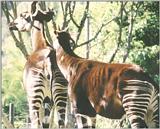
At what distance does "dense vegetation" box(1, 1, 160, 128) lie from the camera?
5.07 m

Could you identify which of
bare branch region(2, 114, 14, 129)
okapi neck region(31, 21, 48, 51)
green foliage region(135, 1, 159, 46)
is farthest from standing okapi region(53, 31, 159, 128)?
bare branch region(2, 114, 14, 129)

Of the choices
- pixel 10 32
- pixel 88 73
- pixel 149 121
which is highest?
pixel 10 32

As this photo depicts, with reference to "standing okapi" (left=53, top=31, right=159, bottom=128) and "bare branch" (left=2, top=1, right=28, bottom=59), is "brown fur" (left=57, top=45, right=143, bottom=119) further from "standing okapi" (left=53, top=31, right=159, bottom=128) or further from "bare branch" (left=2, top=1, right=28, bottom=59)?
"bare branch" (left=2, top=1, right=28, bottom=59)

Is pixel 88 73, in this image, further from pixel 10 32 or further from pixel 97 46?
pixel 10 32

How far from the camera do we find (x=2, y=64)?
5.09m

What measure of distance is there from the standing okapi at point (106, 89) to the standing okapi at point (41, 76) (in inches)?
3.4

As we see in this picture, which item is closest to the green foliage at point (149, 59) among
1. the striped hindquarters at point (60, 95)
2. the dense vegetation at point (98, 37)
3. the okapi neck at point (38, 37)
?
the dense vegetation at point (98, 37)

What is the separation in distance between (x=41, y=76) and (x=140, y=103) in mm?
993

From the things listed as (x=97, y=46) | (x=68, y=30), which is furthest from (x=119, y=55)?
(x=68, y=30)

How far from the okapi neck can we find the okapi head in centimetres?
5

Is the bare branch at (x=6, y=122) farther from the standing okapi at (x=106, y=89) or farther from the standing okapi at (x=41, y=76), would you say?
the standing okapi at (x=106, y=89)

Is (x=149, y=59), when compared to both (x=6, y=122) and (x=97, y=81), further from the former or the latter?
(x=6, y=122)

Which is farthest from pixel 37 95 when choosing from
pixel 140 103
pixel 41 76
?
pixel 140 103

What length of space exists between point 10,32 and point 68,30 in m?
0.56
